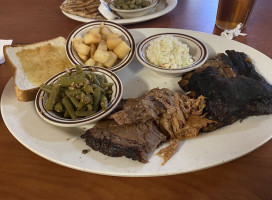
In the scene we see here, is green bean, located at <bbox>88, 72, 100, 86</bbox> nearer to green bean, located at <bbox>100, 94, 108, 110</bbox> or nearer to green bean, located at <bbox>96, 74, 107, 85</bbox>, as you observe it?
green bean, located at <bbox>96, 74, 107, 85</bbox>

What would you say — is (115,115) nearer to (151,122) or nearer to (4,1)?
(151,122)

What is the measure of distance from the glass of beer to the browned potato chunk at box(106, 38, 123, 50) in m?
1.68

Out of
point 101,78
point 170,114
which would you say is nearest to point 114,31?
point 101,78

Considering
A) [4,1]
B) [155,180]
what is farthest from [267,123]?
[4,1]

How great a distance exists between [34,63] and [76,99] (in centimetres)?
110

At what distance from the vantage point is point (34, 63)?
119 inches

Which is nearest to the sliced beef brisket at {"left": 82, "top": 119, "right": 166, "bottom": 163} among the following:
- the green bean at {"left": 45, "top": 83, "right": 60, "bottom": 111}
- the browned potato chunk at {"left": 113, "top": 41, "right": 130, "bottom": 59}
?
the green bean at {"left": 45, "top": 83, "right": 60, "bottom": 111}

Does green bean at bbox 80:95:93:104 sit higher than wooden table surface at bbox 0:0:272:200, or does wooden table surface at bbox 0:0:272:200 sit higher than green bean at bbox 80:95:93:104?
green bean at bbox 80:95:93:104

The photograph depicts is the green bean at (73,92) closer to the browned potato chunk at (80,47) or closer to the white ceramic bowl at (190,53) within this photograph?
the browned potato chunk at (80,47)

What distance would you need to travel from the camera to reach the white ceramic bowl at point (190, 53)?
2.69 m

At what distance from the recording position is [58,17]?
4211mm

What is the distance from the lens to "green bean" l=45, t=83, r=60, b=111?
2.24 metres

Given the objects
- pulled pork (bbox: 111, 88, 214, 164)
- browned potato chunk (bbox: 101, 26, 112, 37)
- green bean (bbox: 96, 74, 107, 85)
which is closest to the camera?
pulled pork (bbox: 111, 88, 214, 164)

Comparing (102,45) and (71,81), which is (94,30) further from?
(71,81)
